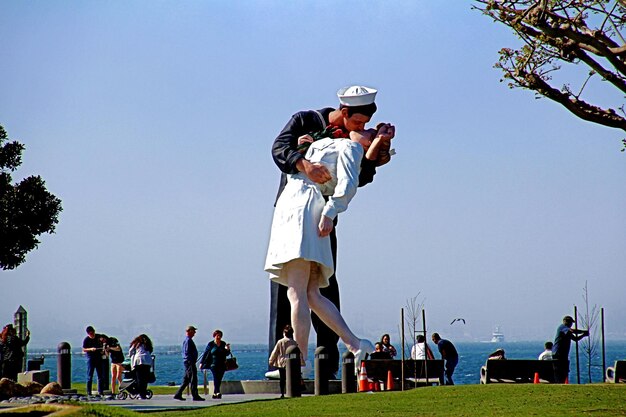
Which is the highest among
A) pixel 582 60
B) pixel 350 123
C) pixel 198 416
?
pixel 582 60

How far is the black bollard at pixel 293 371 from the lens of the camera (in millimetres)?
17531

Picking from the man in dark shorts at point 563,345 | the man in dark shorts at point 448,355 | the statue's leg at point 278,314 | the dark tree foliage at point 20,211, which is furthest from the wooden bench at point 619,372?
the dark tree foliage at point 20,211

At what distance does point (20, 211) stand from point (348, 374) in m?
18.8

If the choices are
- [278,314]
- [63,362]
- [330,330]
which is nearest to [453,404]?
[278,314]

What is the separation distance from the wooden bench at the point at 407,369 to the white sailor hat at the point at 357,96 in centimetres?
762

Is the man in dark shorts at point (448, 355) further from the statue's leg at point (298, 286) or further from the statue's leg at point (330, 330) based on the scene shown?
the statue's leg at point (298, 286)

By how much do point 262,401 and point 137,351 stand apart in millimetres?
5789

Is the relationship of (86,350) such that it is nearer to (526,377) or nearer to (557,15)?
(526,377)

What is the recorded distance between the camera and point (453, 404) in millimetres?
15914

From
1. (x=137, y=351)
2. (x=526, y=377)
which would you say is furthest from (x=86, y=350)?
(x=526, y=377)

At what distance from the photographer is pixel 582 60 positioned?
71.5 ft

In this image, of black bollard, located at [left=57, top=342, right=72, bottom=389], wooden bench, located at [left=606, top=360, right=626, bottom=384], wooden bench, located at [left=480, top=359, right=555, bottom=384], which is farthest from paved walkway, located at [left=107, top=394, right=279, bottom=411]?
wooden bench, located at [left=606, top=360, right=626, bottom=384]

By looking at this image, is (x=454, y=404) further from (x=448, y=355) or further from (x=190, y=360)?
(x=448, y=355)

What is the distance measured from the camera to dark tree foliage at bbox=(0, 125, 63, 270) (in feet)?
111
